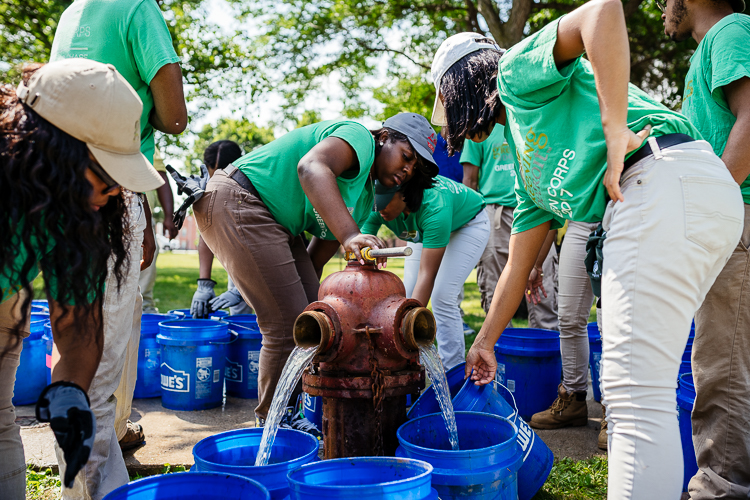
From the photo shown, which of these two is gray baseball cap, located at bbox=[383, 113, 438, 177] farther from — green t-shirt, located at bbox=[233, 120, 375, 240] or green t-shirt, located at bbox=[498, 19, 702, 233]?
green t-shirt, located at bbox=[498, 19, 702, 233]

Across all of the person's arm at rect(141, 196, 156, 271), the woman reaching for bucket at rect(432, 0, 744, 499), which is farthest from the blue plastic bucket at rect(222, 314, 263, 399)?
the woman reaching for bucket at rect(432, 0, 744, 499)

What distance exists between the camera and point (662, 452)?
58.1 inches

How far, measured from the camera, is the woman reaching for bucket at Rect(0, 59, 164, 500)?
1.32m

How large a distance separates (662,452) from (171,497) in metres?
1.42

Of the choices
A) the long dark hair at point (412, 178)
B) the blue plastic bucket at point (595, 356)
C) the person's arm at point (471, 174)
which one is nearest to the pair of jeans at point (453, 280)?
the long dark hair at point (412, 178)

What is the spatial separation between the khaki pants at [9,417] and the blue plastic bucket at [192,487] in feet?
1.24

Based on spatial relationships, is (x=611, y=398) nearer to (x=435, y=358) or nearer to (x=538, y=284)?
(x=435, y=358)

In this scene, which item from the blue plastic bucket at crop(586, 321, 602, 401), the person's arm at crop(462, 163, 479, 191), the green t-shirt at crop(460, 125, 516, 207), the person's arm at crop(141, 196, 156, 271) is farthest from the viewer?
the person's arm at crop(462, 163, 479, 191)

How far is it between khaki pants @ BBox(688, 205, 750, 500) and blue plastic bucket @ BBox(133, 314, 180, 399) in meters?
3.51

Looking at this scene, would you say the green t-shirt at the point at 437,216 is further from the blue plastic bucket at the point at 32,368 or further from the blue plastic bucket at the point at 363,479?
the blue plastic bucket at the point at 32,368

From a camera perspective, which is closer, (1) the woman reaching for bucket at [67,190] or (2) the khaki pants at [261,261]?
(1) the woman reaching for bucket at [67,190]

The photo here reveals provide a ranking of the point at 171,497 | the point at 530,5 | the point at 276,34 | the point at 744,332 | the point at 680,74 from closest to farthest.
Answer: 1. the point at 171,497
2. the point at 744,332
3. the point at 530,5
4. the point at 680,74
5. the point at 276,34

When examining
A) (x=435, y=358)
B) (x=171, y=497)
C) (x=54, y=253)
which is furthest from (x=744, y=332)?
(x=54, y=253)

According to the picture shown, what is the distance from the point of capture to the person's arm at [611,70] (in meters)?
1.54
